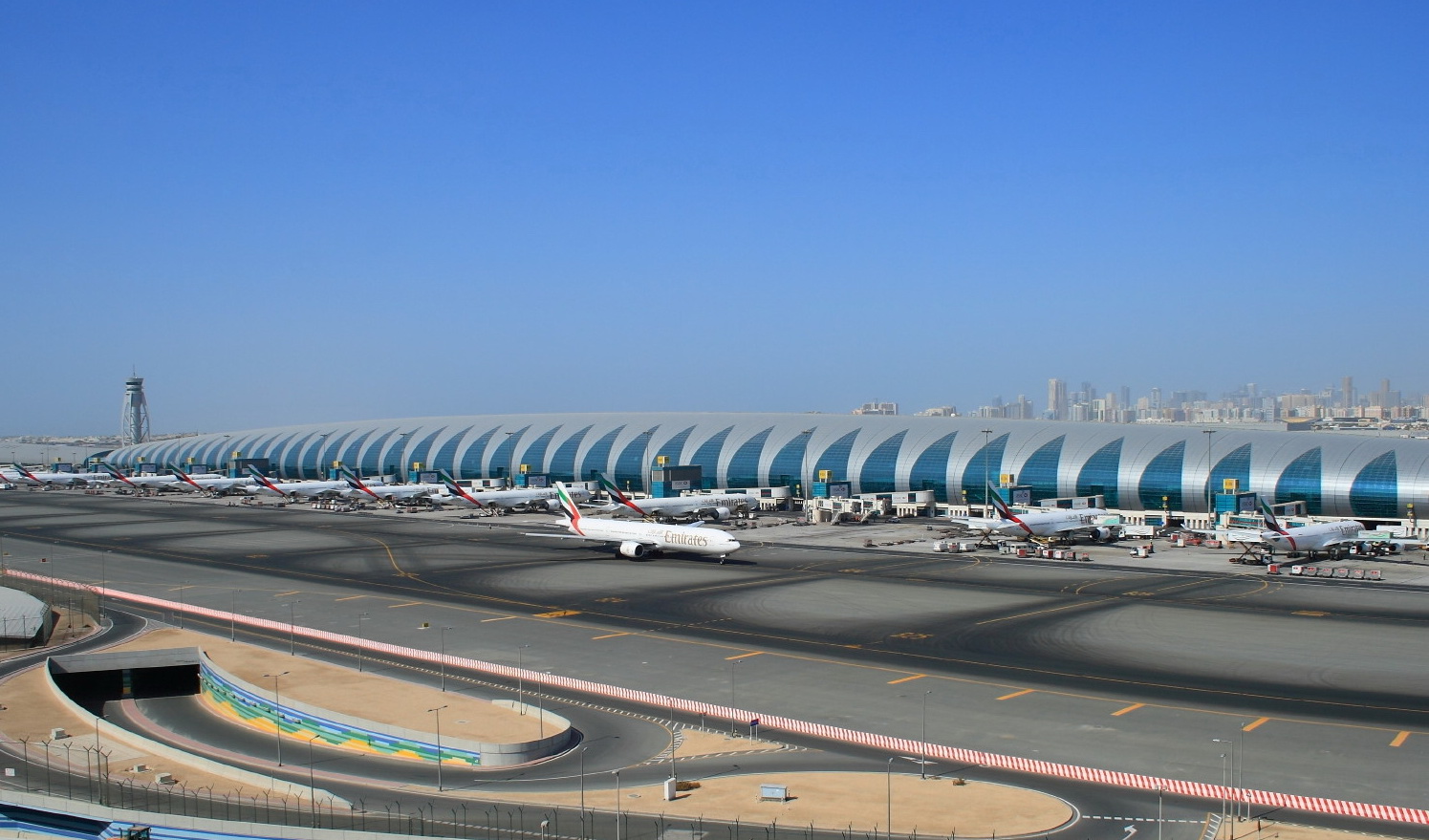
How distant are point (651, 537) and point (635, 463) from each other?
70975 mm

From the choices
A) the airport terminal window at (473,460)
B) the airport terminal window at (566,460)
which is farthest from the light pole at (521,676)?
the airport terminal window at (473,460)

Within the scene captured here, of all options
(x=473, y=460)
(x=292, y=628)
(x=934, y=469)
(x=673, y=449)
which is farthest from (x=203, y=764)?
(x=473, y=460)

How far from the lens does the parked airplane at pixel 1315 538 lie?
287 ft

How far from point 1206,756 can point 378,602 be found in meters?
50.6

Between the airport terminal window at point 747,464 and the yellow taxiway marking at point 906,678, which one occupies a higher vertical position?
the airport terminal window at point 747,464

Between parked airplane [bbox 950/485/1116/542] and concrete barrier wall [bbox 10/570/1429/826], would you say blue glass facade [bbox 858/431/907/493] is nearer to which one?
parked airplane [bbox 950/485/1116/542]

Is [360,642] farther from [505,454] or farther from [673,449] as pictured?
[505,454]

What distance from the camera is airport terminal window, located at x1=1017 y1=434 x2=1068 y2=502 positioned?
128 m

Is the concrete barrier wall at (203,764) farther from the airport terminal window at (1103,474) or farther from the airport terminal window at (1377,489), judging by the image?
the airport terminal window at (1103,474)

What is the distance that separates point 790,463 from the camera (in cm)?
15088

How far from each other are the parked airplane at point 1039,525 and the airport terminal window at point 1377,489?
23.3m

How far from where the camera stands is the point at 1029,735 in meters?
38.7

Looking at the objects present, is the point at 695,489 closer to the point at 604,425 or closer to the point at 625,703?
the point at 604,425

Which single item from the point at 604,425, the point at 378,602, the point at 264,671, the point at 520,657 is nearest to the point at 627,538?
the point at 378,602
